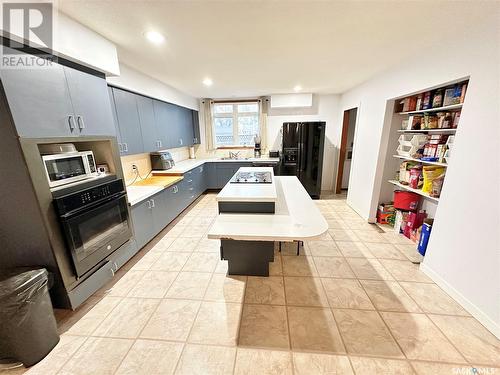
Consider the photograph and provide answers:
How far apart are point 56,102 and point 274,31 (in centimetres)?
187

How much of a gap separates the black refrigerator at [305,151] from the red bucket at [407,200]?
1.78 metres

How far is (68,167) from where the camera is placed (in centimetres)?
168

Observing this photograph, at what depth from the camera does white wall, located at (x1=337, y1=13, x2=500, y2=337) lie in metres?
1.47

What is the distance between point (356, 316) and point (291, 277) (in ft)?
2.14

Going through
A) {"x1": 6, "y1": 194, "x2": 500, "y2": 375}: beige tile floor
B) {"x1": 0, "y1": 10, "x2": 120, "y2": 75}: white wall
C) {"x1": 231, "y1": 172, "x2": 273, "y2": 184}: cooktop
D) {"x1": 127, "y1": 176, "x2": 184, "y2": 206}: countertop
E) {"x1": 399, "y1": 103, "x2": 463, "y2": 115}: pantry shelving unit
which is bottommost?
{"x1": 6, "y1": 194, "x2": 500, "y2": 375}: beige tile floor

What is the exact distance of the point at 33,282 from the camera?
1310 mm

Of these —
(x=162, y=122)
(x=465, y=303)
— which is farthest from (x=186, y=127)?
(x=465, y=303)

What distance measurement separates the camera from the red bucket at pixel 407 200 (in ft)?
9.26

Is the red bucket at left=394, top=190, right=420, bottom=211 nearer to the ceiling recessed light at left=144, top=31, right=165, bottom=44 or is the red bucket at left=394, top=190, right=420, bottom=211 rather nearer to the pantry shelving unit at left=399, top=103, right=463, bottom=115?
the pantry shelving unit at left=399, top=103, right=463, bottom=115

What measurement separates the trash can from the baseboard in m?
3.26

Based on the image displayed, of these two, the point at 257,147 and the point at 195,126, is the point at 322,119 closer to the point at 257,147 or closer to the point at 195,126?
the point at 257,147

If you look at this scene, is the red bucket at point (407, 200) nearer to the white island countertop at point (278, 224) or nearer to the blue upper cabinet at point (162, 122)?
the white island countertop at point (278, 224)

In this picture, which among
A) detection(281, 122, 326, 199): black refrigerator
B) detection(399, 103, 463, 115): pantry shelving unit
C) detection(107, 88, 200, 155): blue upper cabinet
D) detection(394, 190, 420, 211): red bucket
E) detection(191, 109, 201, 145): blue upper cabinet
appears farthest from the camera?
detection(191, 109, 201, 145): blue upper cabinet

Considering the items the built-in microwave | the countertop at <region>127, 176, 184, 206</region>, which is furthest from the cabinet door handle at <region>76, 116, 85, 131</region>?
the countertop at <region>127, 176, 184, 206</region>
